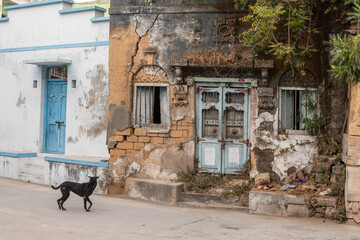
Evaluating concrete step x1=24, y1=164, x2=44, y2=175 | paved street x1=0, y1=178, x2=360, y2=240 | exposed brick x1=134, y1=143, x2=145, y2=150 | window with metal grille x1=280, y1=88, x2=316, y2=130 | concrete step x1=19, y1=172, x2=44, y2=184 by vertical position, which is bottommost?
paved street x1=0, y1=178, x2=360, y2=240

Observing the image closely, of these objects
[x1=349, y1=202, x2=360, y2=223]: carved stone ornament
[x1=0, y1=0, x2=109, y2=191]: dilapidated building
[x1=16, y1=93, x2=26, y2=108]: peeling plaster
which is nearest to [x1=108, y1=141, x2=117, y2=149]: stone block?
[x1=0, y1=0, x2=109, y2=191]: dilapidated building

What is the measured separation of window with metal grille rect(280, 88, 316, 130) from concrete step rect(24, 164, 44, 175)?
636 centimetres

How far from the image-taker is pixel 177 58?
972 cm

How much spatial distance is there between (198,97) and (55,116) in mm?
5776

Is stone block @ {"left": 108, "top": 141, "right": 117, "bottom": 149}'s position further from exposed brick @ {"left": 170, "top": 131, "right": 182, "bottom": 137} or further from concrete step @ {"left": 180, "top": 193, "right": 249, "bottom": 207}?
concrete step @ {"left": 180, "top": 193, "right": 249, "bottom": 207}

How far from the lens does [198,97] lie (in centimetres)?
976

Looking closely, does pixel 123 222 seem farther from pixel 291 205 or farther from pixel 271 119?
pixel 271 119

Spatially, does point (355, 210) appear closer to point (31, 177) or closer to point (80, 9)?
point (31, 177)

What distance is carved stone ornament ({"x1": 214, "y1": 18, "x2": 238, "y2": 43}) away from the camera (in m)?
9.43

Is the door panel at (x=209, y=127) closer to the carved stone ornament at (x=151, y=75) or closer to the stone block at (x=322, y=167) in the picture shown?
the carved stone ornament at (x=151, y=75)

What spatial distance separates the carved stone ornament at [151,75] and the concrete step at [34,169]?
3.90m

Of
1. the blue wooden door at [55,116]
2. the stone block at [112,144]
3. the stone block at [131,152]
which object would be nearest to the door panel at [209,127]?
the stone block at [131,152]

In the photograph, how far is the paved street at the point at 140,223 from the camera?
6652mm

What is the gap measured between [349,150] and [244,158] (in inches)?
92.8
